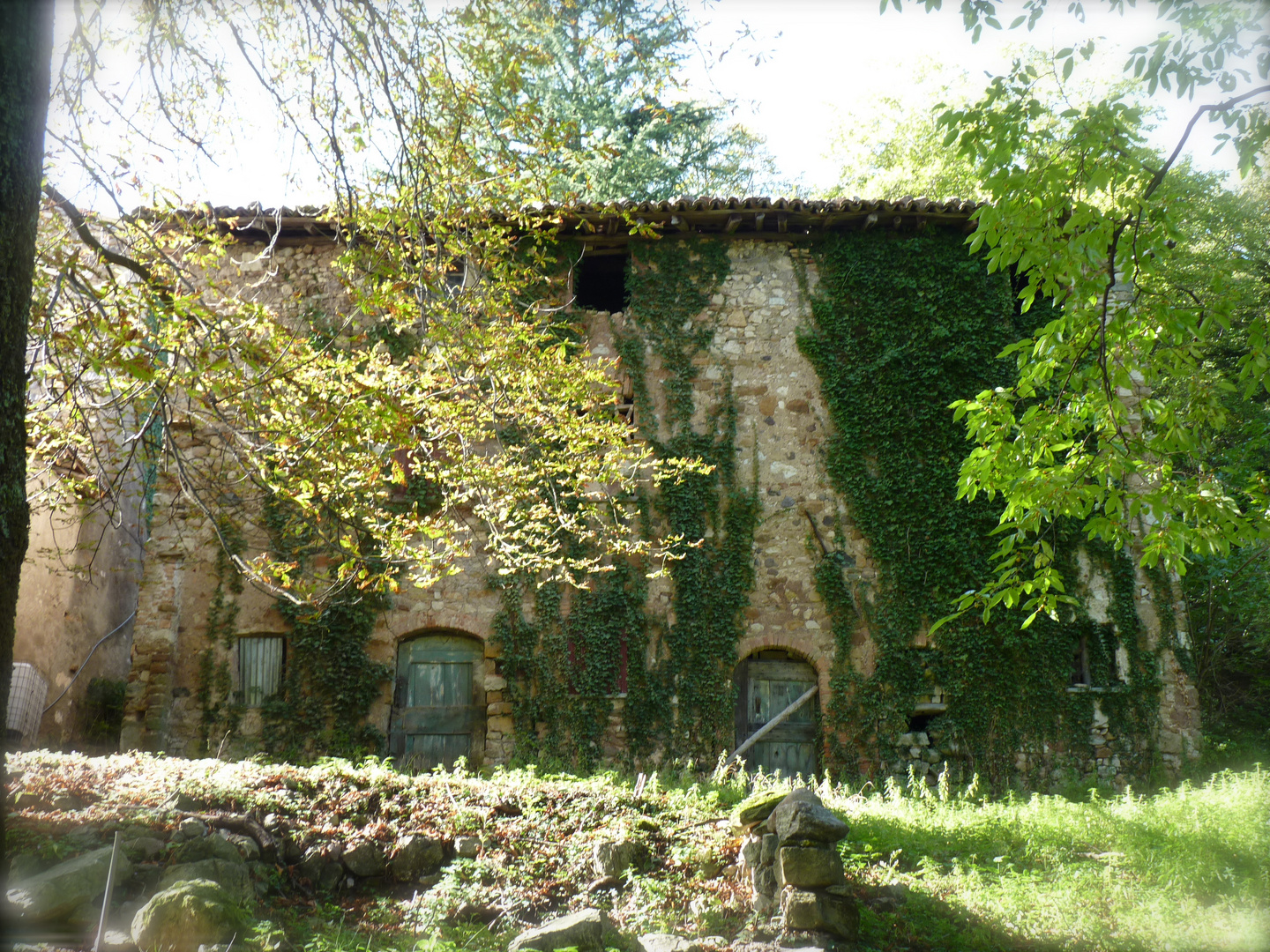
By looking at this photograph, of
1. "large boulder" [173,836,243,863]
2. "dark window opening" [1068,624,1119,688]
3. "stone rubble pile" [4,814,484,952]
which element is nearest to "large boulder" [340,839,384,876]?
"stone rubble pile" [4,814,484,952]

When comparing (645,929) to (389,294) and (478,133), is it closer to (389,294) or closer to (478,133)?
(389,294)

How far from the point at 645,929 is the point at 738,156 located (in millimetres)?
15453

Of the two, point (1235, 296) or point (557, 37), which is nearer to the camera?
point (1235, 296)

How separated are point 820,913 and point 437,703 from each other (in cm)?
604

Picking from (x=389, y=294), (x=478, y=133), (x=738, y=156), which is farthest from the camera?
(x=738, y=156)

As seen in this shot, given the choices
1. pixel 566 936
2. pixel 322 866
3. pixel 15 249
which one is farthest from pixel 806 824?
pixel 15 249

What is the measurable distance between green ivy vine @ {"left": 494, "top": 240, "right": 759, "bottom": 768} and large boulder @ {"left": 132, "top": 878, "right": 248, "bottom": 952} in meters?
5.54

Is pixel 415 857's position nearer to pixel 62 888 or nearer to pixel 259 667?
pixel 62 888

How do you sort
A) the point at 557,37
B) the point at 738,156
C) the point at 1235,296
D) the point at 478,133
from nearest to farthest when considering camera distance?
1. the point at 1235,296
2. the point at 478,133
3. the point at 557,37
4. the point at 738,156

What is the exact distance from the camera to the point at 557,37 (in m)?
14.8

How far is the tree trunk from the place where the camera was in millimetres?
2639

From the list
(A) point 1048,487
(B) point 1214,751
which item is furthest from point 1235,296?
(B) point 1214,751

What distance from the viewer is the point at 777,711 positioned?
982 centimetres

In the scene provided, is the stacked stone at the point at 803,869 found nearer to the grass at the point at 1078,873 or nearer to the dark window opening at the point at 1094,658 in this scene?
the grass at the point at 1078,873
